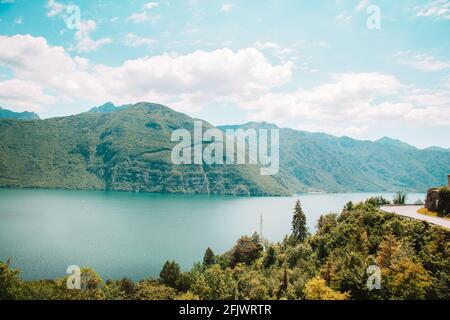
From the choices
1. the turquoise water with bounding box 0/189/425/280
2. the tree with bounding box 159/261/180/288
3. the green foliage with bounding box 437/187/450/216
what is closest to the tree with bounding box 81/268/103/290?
the tree with bounding box 159/261/180/288

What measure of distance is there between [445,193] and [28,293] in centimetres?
4788

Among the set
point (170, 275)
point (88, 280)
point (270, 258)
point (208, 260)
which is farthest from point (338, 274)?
Result: point (208, 260)

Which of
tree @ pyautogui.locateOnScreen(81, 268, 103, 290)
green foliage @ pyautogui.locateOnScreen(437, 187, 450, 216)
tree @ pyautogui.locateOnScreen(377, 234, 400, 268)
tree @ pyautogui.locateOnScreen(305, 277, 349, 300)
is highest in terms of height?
green foliage @ pyautogui.locateOnScreen(437, 187, 450, 216)

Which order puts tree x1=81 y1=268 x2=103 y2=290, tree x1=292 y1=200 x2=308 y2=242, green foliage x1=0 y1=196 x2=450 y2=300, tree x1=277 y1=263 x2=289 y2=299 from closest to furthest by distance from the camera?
green foliage x1=0 y1=196 x2=450 y2=300
tree x1=277 y1=263 x2=289 y2=299
tree x1=81 y1=268 x2=103 y2=290
tree x1=292 y1=200 x2=308 y2=242

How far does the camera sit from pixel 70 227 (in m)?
117

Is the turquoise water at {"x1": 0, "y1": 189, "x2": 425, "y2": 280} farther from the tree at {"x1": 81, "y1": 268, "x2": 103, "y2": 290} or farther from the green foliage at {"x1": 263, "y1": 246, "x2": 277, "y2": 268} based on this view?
the green foliage at {"x1": 263, "y1": 246, "x2": 277, "y2": 268}

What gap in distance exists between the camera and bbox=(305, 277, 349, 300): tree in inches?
1070

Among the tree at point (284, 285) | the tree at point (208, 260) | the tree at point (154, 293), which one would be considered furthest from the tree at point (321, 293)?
the tree at point (208, 260)

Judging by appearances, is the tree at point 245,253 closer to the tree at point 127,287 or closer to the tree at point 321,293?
the tree at point 127,287

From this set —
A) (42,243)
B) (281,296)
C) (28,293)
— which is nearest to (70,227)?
(42,243)

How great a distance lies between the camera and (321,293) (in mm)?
28219

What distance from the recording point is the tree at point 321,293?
27172 mm

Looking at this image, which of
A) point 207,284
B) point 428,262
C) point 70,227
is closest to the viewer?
Result: point 428,262
